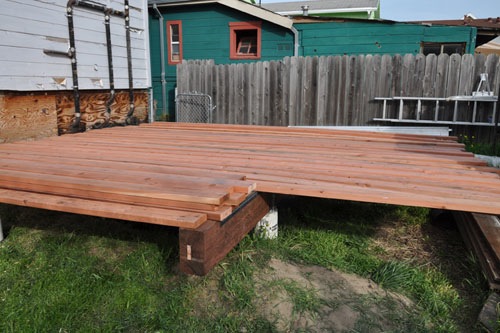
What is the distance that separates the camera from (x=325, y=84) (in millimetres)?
9281

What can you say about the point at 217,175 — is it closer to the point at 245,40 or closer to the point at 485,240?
the point at 485,240

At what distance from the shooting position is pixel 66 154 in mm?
3752

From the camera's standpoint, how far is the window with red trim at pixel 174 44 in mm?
14125

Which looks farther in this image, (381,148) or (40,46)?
(40,46)

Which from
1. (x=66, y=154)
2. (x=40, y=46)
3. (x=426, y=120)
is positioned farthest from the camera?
(x=426, y=120)

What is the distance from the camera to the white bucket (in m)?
3.23

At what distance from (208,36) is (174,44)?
1.31m

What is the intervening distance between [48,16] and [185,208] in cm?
439

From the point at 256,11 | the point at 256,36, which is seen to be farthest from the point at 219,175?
the point at 256,36

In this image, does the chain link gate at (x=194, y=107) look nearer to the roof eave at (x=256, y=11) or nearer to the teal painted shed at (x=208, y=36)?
the teal painted shed at (x=208, y=36)

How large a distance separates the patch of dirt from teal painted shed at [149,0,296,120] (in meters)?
10.9

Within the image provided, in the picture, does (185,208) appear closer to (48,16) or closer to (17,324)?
(17,324)

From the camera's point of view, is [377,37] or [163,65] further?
[163,65]

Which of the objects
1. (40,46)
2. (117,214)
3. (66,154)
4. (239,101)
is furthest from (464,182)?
(239,101)
